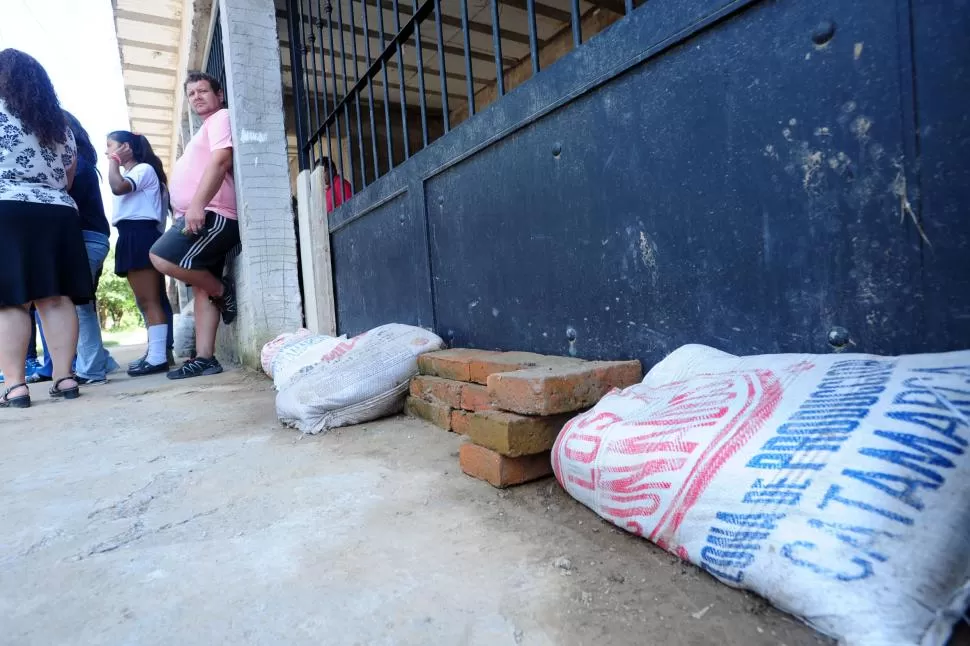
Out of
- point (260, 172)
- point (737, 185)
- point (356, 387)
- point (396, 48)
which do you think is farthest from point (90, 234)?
point (737, 185)

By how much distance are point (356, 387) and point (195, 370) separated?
7.96 ft

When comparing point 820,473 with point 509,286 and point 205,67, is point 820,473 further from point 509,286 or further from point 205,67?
point 205,67

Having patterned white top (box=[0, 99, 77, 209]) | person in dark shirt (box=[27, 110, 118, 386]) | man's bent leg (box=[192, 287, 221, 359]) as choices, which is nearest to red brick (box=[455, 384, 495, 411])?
patterned white top (box=[0, 99, 77, 209])

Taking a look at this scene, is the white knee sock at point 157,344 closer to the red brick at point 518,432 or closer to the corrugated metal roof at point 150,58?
the corrugated metal roof at point 150,58

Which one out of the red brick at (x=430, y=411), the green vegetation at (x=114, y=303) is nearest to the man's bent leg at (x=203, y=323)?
the red brick at (x=430, y=411)

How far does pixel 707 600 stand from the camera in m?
0.82

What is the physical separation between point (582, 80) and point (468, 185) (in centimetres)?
70

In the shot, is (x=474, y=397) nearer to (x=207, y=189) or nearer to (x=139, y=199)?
(x=207, y=189)

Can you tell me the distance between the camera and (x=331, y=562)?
995 mm

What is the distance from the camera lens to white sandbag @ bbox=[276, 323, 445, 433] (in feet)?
6.63

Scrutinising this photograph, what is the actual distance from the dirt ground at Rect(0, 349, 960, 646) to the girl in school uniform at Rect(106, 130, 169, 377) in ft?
9.17

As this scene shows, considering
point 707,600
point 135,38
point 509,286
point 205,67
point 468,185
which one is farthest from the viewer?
point 135,38

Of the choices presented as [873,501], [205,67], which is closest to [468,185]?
[873,501]

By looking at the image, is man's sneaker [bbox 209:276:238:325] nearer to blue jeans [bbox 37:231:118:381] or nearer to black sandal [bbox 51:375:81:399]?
blue jeans [bbox 37:231:118:381]
